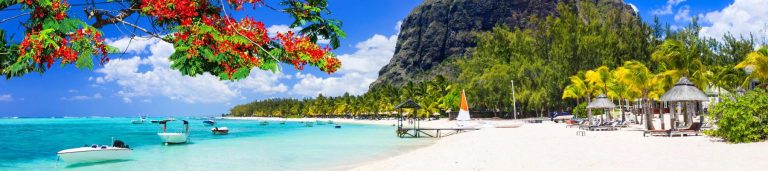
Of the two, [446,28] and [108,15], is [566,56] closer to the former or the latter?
[108,15]

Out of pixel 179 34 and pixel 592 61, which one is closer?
pixel 179 34

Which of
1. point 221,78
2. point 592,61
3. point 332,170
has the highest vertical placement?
point 592,61

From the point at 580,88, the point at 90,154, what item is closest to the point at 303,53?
the point at 90,154

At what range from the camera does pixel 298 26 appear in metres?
3.96

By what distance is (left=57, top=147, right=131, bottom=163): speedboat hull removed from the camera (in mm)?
23766

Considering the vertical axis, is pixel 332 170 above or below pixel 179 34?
below

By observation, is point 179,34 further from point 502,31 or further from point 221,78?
point 502,31

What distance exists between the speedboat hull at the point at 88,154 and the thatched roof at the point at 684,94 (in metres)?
24.5

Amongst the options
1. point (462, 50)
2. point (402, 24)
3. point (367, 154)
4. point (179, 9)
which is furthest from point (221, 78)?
point (402, 24)

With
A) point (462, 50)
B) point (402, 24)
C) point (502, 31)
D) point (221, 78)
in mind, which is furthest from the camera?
point (402, 24)

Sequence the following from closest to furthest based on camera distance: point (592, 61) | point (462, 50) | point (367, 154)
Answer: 1. point (367, 154)
2. point (592, 61)
3. point (462, 50)

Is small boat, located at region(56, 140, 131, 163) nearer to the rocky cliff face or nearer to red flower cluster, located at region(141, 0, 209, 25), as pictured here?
red flower cluster, located at region(141, 0, 209, 25)

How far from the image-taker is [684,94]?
22.8 metres

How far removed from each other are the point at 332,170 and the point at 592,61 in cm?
4578
